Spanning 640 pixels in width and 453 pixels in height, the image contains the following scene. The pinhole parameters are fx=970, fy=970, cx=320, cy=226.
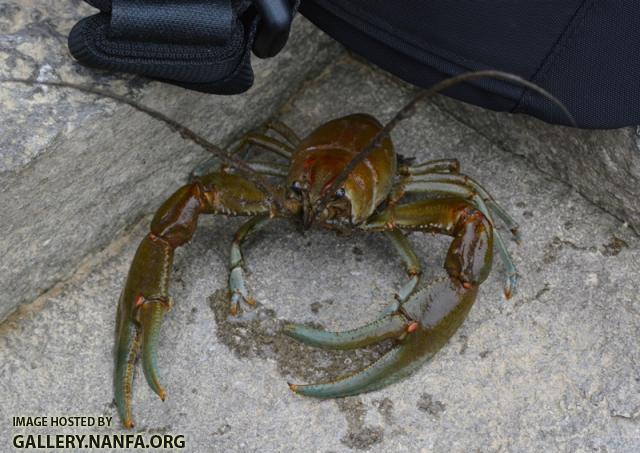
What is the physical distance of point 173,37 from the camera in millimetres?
2408

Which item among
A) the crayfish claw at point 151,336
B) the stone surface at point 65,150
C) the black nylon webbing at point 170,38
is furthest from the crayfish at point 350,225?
the black nylon webbing at point 170,38

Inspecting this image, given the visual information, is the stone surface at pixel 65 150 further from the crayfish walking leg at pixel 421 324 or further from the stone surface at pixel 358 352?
the crayfish walking leg at pixel 421 324

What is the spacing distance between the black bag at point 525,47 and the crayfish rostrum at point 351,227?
0.30 meters

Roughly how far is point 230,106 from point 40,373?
97 centimetres

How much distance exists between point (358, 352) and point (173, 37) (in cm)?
95

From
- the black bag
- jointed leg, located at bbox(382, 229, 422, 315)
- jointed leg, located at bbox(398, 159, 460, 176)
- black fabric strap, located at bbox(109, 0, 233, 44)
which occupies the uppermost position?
the black bag

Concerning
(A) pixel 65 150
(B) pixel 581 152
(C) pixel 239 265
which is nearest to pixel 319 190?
(C) pixel 239 265

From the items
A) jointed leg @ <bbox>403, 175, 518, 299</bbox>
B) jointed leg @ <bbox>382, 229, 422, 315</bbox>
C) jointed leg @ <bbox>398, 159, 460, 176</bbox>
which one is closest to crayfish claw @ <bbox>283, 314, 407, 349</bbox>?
jointed leg @ <bbox>382, 229, 422, 315</bbox>

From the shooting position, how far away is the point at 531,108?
2539 mm

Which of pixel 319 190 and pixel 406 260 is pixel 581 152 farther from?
pixel 319 190

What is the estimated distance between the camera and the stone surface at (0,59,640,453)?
2438 mm

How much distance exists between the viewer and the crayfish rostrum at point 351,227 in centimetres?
246

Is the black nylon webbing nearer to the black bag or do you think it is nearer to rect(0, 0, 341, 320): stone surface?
the black bag

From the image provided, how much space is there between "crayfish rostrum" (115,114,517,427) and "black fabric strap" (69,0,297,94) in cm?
34
